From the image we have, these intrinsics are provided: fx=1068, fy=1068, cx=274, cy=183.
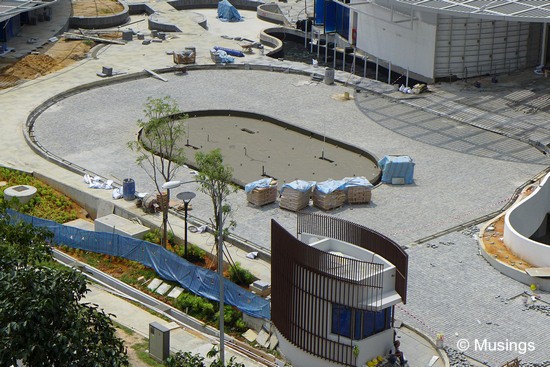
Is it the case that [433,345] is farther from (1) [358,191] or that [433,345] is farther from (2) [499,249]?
(1) [358,191]

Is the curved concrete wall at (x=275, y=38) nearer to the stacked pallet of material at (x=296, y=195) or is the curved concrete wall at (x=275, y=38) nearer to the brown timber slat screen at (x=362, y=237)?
the stacked pallet of material at (x=296, y=195)

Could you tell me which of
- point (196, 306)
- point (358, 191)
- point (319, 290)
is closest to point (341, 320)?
point (319, 290)

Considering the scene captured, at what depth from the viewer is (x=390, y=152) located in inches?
2231

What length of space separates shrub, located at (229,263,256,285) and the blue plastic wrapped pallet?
12.5 metres

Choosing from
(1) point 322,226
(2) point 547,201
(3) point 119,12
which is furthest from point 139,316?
(3) point 119,12

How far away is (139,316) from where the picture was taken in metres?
40.6

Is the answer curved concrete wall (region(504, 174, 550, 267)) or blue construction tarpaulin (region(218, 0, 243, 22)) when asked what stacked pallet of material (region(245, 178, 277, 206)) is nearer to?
curved concrete wall (region(504, 174, 550, 267))

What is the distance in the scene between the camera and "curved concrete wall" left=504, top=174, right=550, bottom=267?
4288 centimetres

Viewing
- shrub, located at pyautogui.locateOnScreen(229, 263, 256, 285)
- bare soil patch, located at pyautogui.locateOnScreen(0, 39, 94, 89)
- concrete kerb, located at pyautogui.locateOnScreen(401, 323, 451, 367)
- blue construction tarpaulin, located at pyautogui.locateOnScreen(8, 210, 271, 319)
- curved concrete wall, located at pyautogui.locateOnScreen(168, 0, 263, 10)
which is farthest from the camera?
curved concrete wall, located at pyautogui.locateOnScreen(168, 0, 263, 10)

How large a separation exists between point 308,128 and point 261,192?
11995 millimetres

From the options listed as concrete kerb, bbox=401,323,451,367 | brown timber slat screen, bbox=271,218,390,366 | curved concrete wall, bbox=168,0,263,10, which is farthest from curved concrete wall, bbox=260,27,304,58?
brown timber slat screen, bbox=271,218,390,366

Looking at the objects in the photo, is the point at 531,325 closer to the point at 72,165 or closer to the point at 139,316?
the point at 139,316

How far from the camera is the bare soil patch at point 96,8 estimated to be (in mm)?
86500

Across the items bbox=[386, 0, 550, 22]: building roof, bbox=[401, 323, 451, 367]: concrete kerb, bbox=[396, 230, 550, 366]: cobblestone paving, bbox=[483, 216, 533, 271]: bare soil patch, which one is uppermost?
bbox=[386, 0, 550, 22]: building roof
